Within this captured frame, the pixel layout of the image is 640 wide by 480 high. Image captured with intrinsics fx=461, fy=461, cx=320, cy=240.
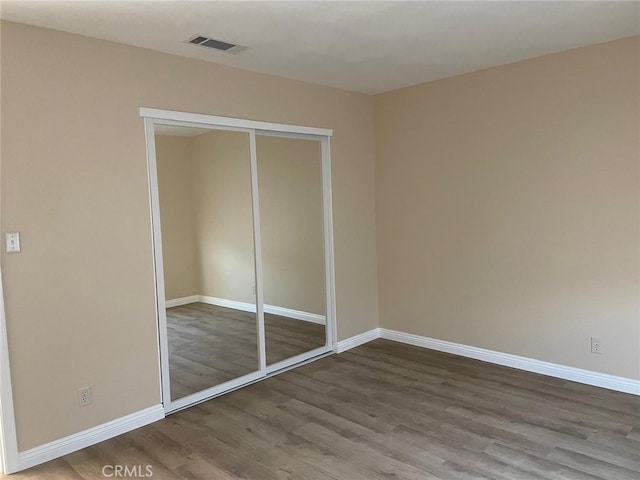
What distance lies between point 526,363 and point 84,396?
341 centimetres

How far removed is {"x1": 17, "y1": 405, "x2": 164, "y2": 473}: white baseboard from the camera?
2701 millimetres

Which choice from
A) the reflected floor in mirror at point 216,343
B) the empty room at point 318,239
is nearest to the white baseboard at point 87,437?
the empty room at point 318,239

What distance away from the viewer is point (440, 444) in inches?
111

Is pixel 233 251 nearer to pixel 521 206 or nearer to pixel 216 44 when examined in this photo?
pixel 216 44

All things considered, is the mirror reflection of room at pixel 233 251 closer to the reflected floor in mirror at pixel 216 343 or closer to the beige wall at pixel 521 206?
the reflected floor in mirror at pixel 216 343

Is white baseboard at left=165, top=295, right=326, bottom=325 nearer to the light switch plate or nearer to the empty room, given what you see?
the empty room

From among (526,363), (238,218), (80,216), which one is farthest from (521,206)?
(80,216)

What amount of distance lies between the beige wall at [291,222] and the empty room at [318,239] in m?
0.02

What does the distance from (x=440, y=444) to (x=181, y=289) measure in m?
2.12

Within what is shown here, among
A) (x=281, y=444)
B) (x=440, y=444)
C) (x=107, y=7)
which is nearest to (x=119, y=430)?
(x=281, y=444)

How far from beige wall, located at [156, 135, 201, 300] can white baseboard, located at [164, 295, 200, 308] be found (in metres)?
0.03

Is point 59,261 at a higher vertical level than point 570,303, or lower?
higher

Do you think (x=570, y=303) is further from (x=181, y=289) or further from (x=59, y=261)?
(x=59, y=261)

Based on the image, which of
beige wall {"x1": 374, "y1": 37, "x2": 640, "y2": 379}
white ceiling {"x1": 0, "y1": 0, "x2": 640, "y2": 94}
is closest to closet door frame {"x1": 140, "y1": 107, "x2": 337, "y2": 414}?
white ceiling {"x1": 0, "y1": 0, "x2": 640, "y2": 94}
